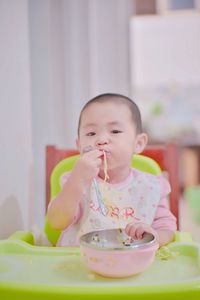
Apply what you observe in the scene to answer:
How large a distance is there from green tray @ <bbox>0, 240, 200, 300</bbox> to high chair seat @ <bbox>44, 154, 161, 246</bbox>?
0.06 metres

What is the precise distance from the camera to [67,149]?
623mm

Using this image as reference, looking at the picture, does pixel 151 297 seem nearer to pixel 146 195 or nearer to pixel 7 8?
pixel 146 195

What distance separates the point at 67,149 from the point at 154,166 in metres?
0.14

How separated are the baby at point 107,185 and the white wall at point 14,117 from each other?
103mm

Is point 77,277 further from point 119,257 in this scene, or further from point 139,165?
point 139,165

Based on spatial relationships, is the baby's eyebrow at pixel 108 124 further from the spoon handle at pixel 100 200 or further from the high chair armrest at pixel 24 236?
the high chair armrest at pixel 24 236

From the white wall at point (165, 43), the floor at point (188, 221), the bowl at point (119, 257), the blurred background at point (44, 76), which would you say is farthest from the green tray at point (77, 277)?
the floor at point (188, 221)

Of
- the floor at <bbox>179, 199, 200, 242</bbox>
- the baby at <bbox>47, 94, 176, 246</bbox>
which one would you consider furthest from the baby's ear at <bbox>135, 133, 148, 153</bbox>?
the floor at <bbox>179, 199, 200, 242</bbox>

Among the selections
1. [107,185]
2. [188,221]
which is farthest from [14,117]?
[188,221]

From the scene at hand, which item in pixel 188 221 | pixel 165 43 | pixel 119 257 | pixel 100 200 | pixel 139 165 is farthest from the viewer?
pixel 188 221

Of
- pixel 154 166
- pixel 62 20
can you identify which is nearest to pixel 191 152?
pixel 154 166

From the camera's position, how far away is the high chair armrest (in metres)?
0.56

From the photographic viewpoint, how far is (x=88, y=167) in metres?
0.46

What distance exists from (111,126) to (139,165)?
14 centimetres
